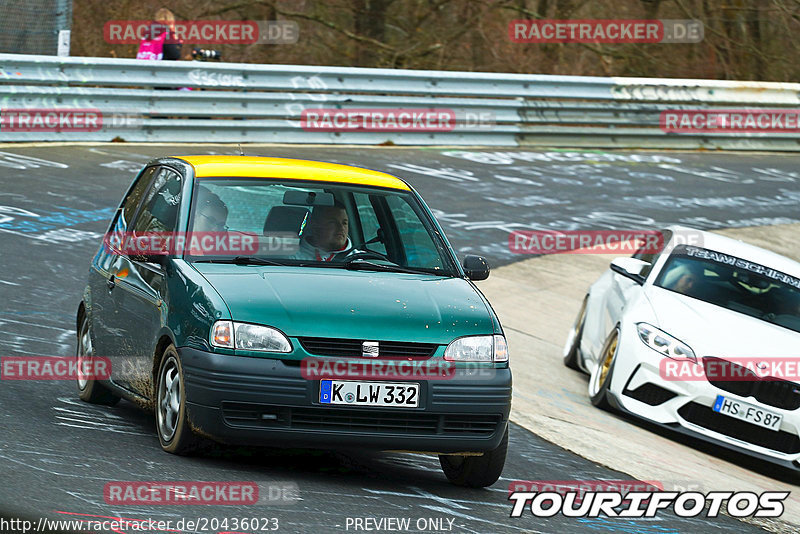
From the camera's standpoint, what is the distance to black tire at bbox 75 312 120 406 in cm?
771

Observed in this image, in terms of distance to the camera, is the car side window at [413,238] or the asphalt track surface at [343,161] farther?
the car side window at [413,238]

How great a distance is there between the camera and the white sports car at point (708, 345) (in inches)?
354

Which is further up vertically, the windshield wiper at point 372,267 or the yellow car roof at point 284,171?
the yellow car roof at point 284,171

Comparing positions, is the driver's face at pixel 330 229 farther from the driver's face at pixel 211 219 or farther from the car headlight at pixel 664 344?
the car headlight at pixel 664 344

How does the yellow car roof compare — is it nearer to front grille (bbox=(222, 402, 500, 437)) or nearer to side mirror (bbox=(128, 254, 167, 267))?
side mirror (bbox=(128, 254, 167, 267))

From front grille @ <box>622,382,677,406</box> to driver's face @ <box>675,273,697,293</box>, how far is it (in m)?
1.16

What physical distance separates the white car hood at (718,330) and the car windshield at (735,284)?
0.62 feet

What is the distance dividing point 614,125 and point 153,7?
1087 centimetres

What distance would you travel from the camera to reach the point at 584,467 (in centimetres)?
764

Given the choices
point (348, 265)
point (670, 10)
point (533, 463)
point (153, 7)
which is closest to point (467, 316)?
point (348, 265)

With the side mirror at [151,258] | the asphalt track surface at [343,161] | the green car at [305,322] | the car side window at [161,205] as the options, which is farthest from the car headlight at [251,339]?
the car side window at [161,205]

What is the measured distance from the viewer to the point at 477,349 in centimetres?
620

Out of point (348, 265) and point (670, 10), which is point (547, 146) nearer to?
point (670, 10)

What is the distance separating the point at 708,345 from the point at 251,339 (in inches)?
169
